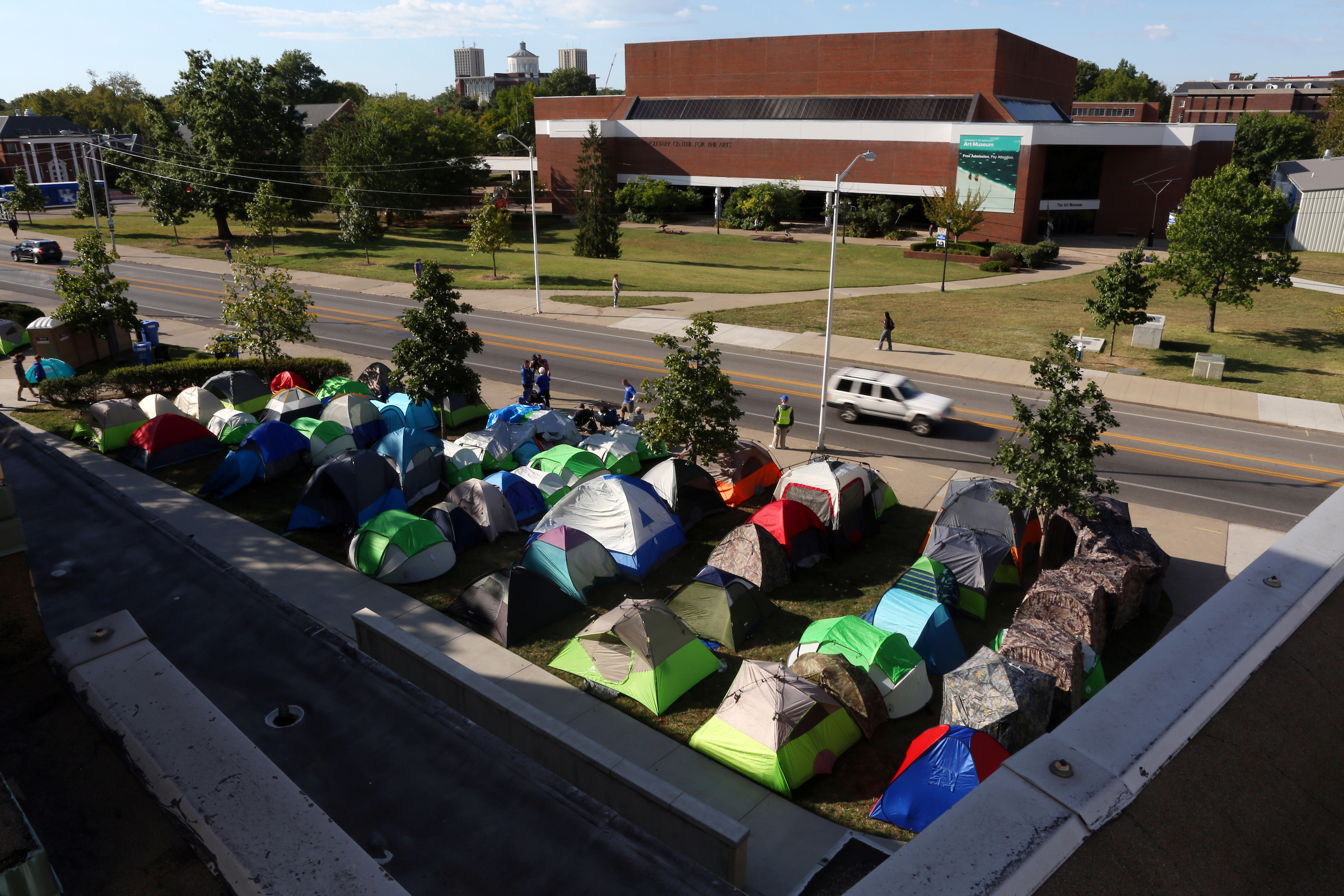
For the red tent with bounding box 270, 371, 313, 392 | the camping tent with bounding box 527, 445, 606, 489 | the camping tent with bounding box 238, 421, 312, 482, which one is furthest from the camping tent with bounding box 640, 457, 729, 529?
the red tent with bounding box 270, 371, 313, 392

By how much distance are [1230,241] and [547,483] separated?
31.3 m

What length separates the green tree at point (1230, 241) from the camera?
1364 inches

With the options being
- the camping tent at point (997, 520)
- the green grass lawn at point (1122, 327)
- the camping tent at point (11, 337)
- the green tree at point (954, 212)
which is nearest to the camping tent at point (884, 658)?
the camping tent at point (997, 520)

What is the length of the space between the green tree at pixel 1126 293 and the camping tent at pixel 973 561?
866 inches

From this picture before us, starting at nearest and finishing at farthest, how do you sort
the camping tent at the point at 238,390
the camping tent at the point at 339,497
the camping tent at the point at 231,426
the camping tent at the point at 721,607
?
the camping tent at the point at 721,607 → the camping tent at the point at 339,497 → the camping tent at the point at 231,426 → the camping tent at the point at 238,390

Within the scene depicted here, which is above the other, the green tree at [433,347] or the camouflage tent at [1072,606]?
the green tree at [433,347]

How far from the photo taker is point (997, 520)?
16.8m

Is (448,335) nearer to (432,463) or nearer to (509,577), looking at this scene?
(432,463)

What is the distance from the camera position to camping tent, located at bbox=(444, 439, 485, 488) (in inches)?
842

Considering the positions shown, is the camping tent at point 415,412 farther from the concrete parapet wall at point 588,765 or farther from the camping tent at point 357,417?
the concrete parapet wall at point 588,765

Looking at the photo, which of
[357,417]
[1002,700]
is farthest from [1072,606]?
[357,417]

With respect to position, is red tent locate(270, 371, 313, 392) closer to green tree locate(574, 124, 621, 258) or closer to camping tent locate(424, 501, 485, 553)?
camping tent locate(424, 501, 485, 553)

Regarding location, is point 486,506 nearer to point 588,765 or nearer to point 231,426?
point 588,765

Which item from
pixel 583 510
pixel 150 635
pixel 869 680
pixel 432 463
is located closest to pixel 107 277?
pixel 432 463
